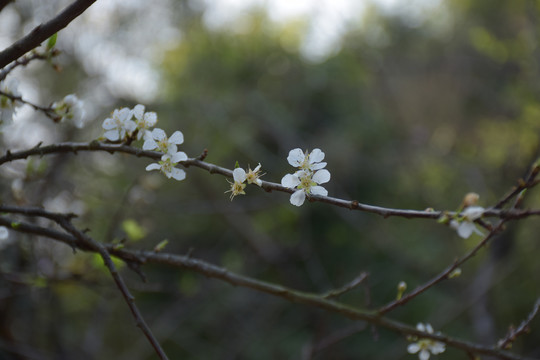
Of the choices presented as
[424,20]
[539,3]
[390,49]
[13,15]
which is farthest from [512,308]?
[13,15]

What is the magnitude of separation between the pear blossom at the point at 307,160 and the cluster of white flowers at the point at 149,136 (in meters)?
0.23

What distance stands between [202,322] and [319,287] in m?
1.08

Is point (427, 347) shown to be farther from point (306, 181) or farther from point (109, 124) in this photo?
point (109, 124)

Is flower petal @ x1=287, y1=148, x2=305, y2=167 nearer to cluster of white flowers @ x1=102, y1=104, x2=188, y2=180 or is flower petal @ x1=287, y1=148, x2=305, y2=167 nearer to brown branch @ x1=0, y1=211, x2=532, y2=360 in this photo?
cluster of white flowers @ x1=102, y1=104, x2=188, y2=180

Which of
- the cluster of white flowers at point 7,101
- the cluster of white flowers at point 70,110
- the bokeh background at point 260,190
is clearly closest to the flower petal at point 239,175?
the cluster of white flowers at point 70,110

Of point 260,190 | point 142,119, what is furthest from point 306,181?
point 260,190

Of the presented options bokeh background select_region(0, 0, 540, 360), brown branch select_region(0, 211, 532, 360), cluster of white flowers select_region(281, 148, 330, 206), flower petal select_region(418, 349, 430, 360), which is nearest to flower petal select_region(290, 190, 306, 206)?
cluster of white flowers select_region(281, 148, 330, 206)

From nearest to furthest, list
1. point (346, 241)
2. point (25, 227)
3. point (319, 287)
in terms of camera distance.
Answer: point (25, 227) < point (319, 287) < point (346, 241)

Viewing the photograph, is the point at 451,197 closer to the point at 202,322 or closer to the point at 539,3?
the point at 539,3

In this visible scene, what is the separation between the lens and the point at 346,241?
4230mm

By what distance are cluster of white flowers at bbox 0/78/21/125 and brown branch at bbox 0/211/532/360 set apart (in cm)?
24

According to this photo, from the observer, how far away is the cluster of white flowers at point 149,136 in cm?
97

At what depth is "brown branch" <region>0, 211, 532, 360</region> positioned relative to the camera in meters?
1.12

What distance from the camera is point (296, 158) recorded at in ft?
3.25
